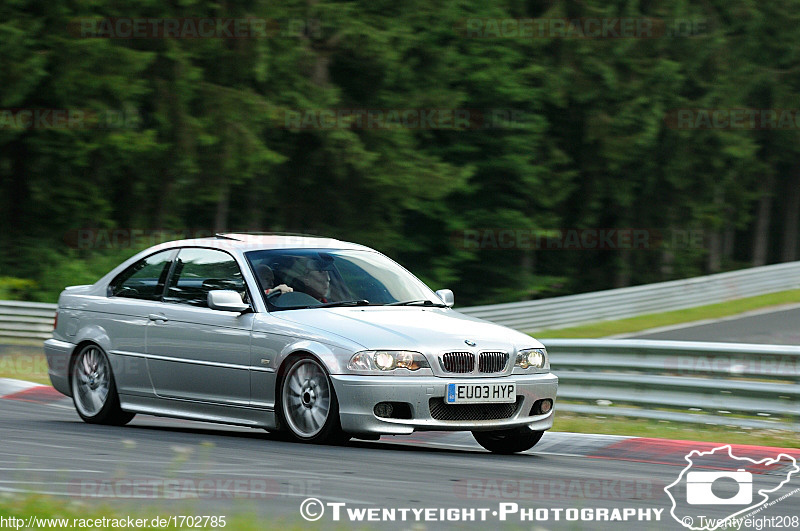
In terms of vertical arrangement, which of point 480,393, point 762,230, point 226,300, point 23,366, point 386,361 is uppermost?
point 762,230

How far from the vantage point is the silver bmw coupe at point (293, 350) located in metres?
8.13

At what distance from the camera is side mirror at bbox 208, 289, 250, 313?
882 centimetres

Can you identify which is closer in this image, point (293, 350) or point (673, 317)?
point (293, 350)

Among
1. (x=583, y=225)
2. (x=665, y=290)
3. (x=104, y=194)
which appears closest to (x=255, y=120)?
(x=104, y=194)

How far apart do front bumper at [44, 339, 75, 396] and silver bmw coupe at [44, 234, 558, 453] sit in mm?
13

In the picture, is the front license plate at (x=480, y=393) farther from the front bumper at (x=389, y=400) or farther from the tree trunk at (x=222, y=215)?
the tree trunk at (x=222, y=215)

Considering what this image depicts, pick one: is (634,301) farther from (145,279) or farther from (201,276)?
(201,276)

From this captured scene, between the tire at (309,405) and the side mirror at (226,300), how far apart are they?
25.9 inches

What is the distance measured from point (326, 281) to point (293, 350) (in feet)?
3.05

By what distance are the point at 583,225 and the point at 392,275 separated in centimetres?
3639

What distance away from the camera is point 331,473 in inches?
270

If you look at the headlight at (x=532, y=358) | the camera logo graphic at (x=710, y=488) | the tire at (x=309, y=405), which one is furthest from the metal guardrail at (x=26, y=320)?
the camera logo graphic at (x=710, y=488)

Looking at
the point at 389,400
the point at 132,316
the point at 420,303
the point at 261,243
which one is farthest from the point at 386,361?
the point at 132,316

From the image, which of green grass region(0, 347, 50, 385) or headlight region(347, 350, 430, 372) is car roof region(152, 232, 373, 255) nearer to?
headlight region(347, 350, 430, 372)
